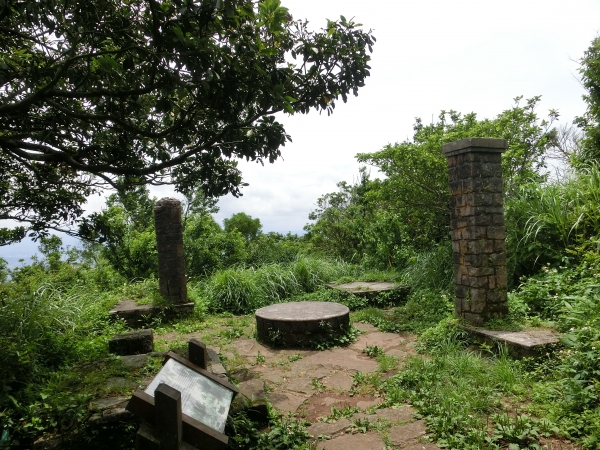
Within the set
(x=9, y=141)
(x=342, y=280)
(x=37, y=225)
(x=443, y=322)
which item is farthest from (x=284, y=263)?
(x=9, y=141)

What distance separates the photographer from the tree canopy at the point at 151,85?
2.47m

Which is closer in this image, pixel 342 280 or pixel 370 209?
pixel 342 280

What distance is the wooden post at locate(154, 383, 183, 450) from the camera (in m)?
2.13

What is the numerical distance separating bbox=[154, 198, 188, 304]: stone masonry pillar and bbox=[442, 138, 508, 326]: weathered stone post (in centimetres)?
466

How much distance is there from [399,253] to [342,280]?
1434mm

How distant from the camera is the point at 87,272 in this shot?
926cm

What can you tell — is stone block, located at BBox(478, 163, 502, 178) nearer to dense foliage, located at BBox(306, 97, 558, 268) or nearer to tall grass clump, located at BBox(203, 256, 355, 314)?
dense foliage, located at BBox(306, 97, 558, 268)

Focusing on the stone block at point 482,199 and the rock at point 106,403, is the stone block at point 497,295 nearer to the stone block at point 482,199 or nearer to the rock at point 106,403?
the stone block at point 482,199

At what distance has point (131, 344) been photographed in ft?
12.8

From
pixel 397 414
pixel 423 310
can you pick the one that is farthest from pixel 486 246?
pixel 397 414

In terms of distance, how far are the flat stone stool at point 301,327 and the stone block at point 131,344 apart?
6.34 ft

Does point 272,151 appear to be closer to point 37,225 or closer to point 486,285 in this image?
point 37,225

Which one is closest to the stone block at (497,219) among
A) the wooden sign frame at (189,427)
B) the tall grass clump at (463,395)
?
the tall grass clump at (463,395)

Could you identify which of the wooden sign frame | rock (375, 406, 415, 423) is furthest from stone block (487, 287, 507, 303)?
the wooden sign frame
